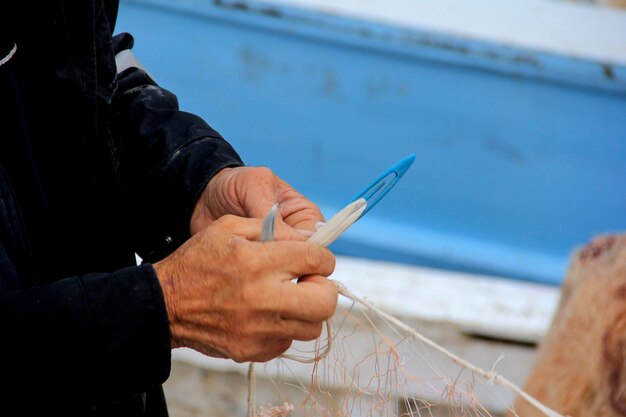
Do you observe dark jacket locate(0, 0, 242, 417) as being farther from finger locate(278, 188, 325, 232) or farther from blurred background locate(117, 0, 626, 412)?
blurred background locate(117, 0, 626, 412)

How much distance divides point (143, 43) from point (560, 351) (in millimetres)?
1985

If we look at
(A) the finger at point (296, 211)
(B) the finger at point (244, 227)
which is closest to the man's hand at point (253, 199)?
(A) the finger at point (296, 211)

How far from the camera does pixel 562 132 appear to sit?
2707 mm

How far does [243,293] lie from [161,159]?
0.38 meters

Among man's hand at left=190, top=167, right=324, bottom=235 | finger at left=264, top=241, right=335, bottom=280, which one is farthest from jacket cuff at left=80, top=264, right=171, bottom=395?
man's hand at left=190, top=167, right=324, bottom=235

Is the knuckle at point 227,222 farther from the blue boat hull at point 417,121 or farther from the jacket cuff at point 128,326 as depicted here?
the blue boat hull at point 417,121

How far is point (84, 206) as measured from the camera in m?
0.90

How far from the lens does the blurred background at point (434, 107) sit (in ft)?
8.70

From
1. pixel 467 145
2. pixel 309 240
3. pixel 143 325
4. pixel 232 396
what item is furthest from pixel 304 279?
pixel 467 145

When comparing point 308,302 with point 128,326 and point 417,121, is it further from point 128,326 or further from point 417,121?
point 417,121

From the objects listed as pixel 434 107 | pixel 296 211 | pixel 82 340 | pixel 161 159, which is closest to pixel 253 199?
pixel 296 211

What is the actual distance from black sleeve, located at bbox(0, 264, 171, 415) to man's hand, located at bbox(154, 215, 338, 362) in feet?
0.10

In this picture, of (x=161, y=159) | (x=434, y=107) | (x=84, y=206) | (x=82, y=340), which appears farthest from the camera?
(x=434, y=107)

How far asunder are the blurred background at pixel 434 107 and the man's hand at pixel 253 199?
1.62m
